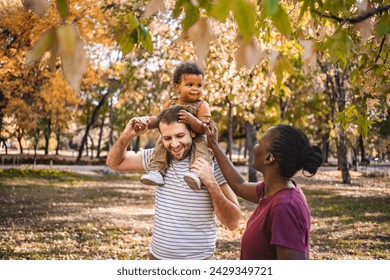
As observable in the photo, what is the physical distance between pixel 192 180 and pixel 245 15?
141cm

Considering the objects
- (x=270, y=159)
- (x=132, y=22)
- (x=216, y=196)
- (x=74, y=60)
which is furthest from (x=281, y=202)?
(x=74, y=60)

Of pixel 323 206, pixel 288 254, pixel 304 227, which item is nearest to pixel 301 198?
pixel 304 227

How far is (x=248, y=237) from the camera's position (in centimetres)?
200

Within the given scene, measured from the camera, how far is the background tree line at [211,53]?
3.67 feet

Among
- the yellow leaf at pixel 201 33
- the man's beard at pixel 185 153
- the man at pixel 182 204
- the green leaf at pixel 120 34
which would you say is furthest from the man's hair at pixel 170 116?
the yellow leaf at pixel 201 33

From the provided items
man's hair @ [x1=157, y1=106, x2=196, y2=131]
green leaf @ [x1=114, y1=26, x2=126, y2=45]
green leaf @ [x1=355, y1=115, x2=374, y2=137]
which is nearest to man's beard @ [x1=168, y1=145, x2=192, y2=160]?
man's hair @ [x1=157, y1=106, x2=196, y2=131]

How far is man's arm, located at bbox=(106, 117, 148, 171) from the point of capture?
247cm

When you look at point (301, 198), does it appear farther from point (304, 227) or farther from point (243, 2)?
point (243, 2)

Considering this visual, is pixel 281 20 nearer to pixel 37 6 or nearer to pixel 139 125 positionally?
pixel 37 6

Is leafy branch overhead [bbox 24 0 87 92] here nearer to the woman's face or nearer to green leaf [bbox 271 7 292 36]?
green leaf [bbox 271 7 292 36]

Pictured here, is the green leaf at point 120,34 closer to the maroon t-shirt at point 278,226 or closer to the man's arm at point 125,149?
the man's arm at point 125,149

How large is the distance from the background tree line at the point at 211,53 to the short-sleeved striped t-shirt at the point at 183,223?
81 centimetres
